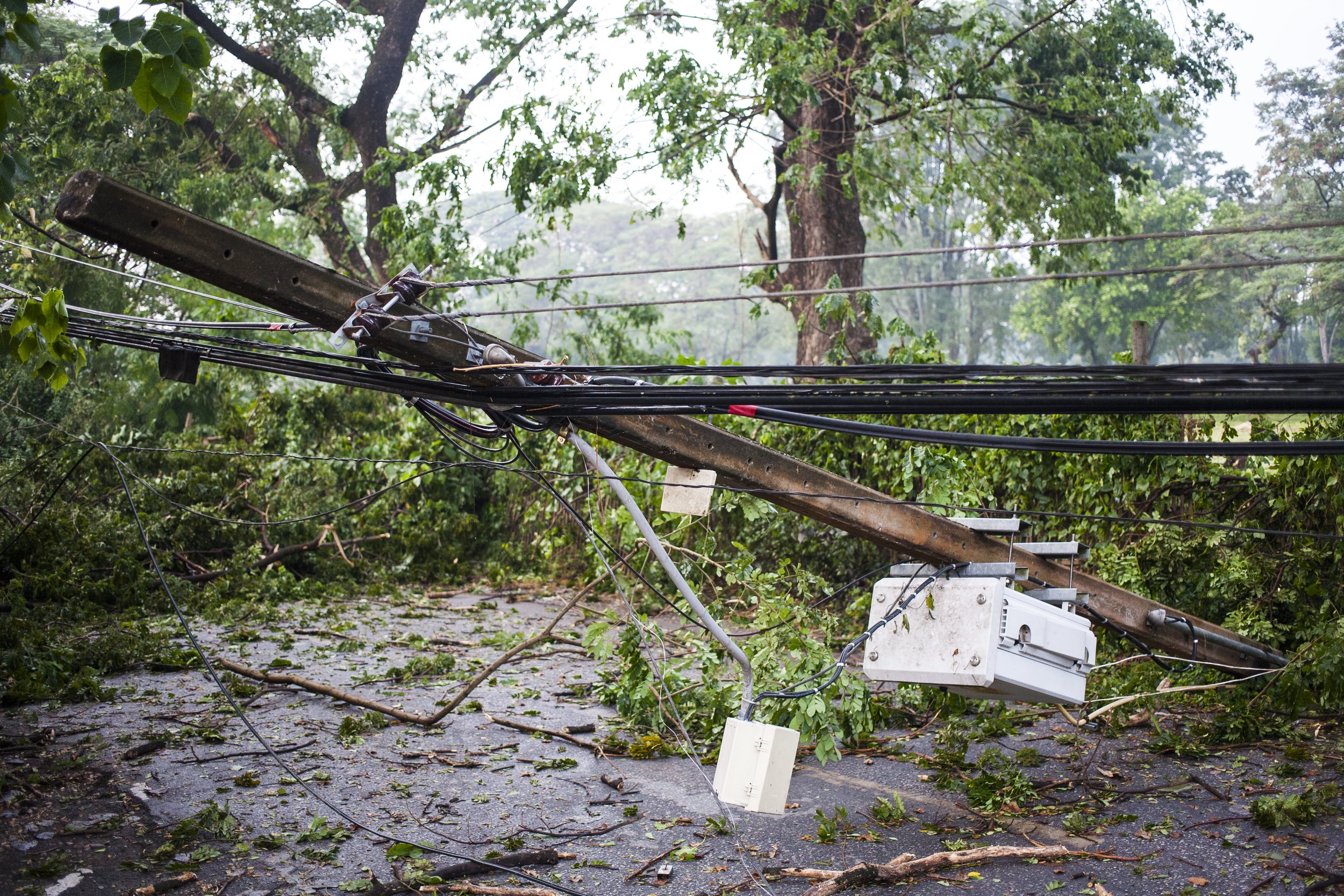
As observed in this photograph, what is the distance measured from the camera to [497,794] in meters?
5.41

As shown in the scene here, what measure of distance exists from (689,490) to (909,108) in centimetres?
1134

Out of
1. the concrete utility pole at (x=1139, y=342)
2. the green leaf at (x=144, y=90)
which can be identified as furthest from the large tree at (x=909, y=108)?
the green leaf at (x=144, y=90)

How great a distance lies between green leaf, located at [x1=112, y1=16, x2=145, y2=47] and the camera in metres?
2.60

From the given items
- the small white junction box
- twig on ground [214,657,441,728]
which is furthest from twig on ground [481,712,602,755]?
the small white junction box

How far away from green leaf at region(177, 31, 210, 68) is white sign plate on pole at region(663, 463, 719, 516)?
2.25m

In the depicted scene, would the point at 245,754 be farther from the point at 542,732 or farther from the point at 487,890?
the point at 487,890

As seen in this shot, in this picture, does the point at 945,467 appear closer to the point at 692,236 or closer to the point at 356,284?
the point at 356,284

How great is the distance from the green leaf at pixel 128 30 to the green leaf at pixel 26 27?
58 cm

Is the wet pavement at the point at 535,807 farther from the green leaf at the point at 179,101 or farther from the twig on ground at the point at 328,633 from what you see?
the green leaf at the point at 179,101

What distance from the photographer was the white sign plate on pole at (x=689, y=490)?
424 centimetres

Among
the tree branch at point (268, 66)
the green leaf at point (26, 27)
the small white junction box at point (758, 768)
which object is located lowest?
the small white junction box at point (758, 768)

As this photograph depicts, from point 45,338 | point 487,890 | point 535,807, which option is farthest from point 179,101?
point 535,807

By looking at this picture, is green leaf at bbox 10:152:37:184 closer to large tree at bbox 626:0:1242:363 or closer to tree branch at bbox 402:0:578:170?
large tree at bbox 626:0:1242:363

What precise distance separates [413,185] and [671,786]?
39.6 feet
